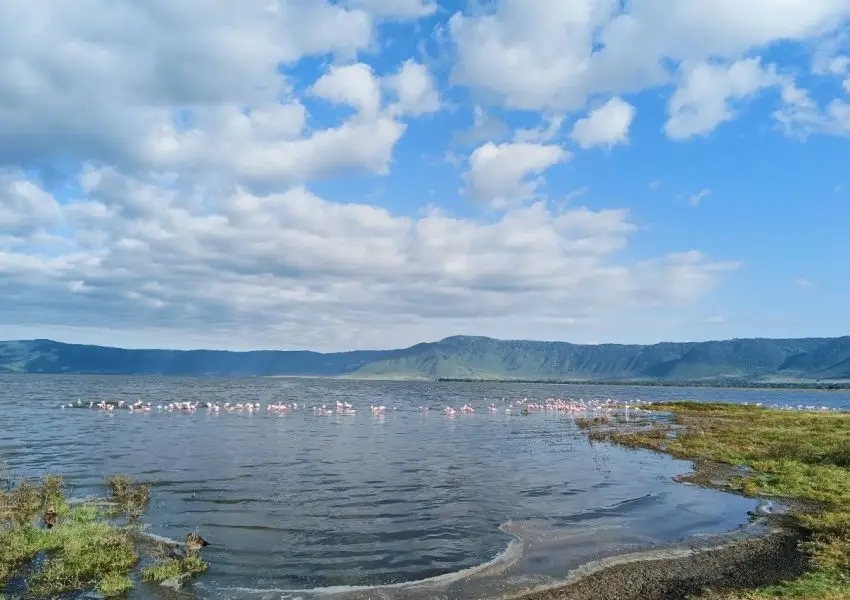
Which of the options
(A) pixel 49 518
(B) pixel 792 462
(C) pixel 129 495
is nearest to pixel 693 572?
(A) pixel 49 518

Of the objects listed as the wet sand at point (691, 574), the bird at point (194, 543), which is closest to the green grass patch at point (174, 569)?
the bird at point (194, 543)

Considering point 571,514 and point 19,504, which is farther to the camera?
point 571,514

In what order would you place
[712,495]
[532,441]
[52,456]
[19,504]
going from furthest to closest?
[532,441], [52,456], [712,495], [19,504]

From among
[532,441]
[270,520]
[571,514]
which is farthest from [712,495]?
[532,441]

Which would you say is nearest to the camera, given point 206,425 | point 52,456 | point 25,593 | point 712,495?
point 25,593

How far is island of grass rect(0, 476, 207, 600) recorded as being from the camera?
14828 millimetres

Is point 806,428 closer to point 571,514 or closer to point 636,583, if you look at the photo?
point 571,514

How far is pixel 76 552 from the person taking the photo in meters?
16.7

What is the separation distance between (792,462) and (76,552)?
34.6m

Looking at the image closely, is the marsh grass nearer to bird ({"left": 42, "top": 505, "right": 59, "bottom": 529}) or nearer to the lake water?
the lake water

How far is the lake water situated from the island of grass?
37.9 inches

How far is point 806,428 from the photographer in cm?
5188

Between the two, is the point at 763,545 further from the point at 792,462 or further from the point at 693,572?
the point at 792,462

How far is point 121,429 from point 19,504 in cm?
3316
